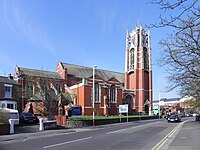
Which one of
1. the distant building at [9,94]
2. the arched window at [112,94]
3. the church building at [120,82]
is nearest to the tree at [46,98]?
the distant building at [9,94]

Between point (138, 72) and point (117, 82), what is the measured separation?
15.5 m

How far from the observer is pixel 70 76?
262 ft

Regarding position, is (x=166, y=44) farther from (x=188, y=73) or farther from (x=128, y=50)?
(x=128, y=50)

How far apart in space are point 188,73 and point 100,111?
50.0m

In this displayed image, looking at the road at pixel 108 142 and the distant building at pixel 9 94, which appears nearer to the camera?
the road at pixel 108 142

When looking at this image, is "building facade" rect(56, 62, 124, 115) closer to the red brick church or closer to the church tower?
the red brick church

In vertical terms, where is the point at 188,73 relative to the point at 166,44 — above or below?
below

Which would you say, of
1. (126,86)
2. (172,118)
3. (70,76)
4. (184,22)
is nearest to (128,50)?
(126,86)

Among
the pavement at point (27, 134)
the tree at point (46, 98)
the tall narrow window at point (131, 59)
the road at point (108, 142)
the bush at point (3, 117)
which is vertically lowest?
the pavement at point (27, 134)

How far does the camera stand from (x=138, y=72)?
96.1 meters

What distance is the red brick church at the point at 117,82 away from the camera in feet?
237

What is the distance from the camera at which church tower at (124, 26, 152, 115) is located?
92125 mm

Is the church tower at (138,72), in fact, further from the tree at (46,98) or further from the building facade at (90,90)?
the tree at (46,98)

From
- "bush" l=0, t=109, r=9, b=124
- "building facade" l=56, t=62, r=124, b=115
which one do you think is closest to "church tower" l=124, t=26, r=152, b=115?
"building facade" l=56, t=62, r=124, b=115
